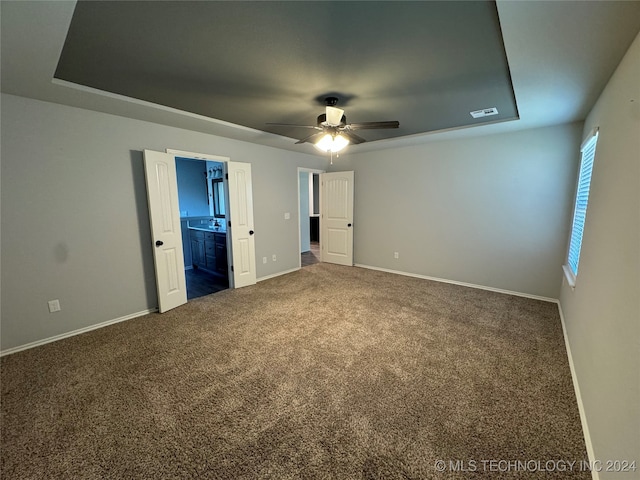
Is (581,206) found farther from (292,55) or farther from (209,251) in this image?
(209,251)

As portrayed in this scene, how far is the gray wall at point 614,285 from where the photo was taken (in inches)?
45.6

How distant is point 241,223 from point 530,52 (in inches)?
151

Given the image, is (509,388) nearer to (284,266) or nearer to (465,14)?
(465,14)

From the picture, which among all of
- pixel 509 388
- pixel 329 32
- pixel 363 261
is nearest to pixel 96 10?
pixel 329 32

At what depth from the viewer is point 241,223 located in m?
4.29

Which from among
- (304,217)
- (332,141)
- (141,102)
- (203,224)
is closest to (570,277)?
(332,141)

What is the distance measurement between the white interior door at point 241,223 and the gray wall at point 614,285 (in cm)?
407

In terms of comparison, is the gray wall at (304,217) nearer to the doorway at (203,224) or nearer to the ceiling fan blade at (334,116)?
the doorway at (203,224)

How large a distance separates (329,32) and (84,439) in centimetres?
296

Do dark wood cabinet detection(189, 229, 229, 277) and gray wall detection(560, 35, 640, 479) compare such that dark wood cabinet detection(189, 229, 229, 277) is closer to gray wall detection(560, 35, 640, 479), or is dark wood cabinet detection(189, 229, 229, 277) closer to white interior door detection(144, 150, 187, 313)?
white interior door detection(144, 150, 187, 313)

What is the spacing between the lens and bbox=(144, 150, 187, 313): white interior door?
3.20m

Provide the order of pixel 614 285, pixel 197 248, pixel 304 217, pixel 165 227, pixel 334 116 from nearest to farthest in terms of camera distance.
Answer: pixel 614 285 → pixel 334 116 → pixel 165 227 → pixel 197 248 → pixel 304 217

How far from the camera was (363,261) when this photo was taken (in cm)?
559

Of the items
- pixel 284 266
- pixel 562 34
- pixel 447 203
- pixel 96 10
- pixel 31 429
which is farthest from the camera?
pixel 284 266
